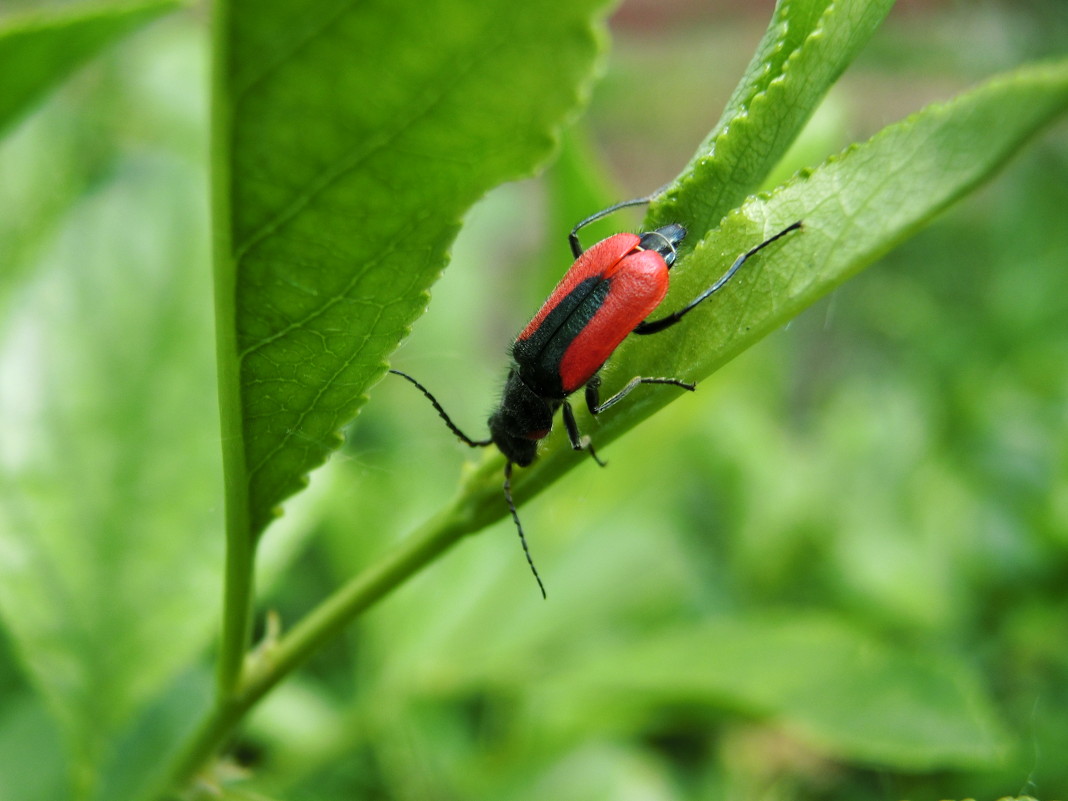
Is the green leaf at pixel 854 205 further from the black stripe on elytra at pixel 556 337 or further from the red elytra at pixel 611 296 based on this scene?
the black stripe on elytra at pixel 556 337

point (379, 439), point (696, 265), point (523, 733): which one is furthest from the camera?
point (379, 439)

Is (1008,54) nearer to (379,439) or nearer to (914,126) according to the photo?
(379,439)

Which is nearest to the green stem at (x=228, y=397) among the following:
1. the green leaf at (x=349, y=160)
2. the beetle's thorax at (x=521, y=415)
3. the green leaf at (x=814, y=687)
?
the green leaf at (x=349, y=160)

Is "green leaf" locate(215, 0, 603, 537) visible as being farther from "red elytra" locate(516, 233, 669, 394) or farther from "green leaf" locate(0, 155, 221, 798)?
"green leaf" locate(0, 155, 221, 798)

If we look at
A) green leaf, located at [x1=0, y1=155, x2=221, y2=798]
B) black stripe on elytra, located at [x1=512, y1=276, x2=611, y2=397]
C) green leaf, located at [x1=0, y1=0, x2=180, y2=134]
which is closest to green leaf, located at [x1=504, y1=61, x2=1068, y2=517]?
black stripe on elytra, located at [x1=512, y1=276, x2=611, y2=397]

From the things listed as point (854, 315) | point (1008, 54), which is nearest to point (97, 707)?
point (854, 315)
